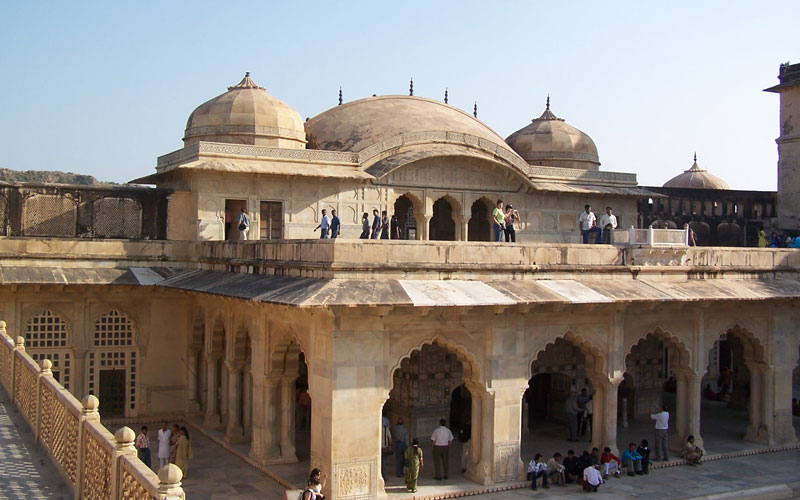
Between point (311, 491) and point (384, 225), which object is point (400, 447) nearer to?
point (311, 491)

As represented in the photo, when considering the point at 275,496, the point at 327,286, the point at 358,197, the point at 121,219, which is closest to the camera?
the point at 327,286

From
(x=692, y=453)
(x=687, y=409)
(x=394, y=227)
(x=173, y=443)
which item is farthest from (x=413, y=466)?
(x=394, y=227)

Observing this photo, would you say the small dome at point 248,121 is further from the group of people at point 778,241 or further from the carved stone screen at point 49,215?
the group of people at point 778,241

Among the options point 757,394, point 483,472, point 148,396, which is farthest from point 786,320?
point 148,396

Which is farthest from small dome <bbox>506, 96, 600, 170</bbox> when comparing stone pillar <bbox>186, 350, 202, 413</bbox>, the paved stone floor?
the paved stone floor

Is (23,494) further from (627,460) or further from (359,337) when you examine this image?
(627,460)

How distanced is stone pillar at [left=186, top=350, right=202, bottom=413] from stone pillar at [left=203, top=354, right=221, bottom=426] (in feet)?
3.68

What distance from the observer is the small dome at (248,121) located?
2078 centimetres

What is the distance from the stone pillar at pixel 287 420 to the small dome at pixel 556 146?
42.5 feet

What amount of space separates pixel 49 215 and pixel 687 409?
45.9ft

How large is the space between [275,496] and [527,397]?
25.6 ft

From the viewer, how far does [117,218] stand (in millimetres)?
19141

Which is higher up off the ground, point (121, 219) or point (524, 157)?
point (524, 157)

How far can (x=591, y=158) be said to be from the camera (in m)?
25.6
